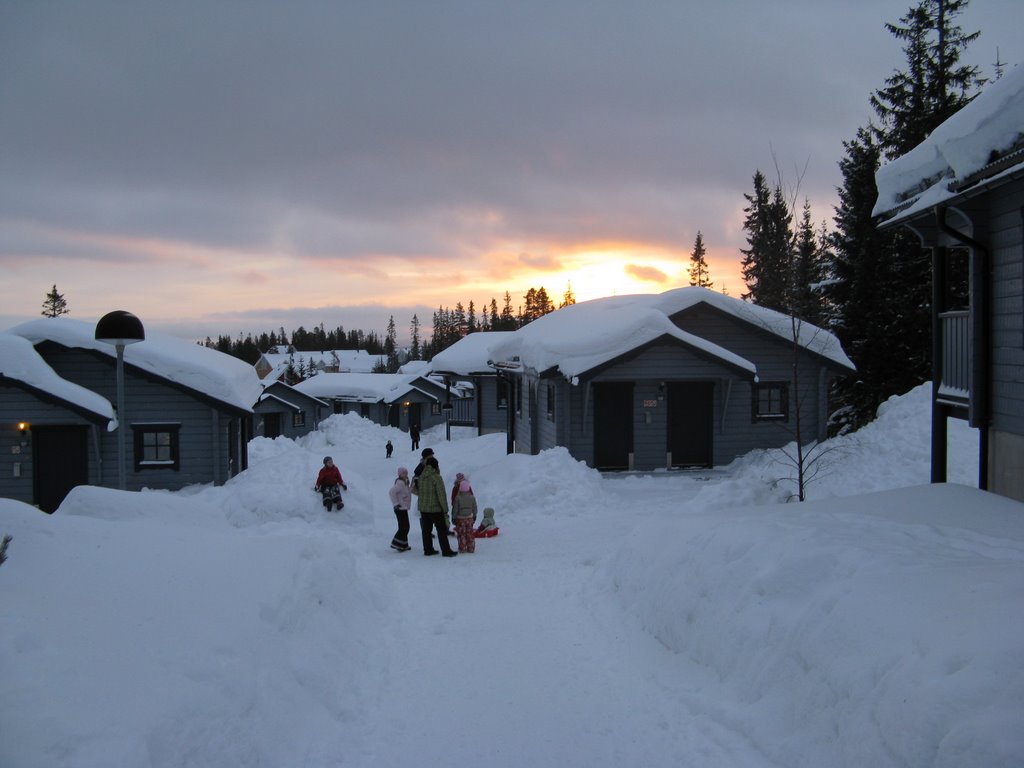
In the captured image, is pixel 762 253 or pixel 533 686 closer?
pixel 533 686

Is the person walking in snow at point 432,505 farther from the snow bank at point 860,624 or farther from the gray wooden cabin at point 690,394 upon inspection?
the gray wooden cabin at point 690,394

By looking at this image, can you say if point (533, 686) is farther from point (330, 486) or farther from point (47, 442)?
point (47, 442)

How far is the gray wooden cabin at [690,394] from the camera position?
21.0 m

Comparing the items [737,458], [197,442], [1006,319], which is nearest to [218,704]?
[1006,319]

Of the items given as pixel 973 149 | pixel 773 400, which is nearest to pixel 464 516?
pixel 973 149

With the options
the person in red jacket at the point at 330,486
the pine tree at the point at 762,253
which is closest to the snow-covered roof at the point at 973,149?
the person in red jacket at the point at 330,486

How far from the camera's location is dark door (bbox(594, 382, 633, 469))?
21391 millimetres

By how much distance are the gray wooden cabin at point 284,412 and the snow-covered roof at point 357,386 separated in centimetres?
330

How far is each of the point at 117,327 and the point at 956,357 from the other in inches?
537

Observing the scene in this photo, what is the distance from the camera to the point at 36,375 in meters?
19.0

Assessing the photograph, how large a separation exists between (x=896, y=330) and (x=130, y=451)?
26491 mm

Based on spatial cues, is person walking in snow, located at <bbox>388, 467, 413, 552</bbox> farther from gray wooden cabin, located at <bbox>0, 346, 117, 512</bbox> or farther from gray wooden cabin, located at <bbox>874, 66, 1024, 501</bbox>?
gray wooden cabin, located at <bbox>0, 346, 117, 512</bbox>

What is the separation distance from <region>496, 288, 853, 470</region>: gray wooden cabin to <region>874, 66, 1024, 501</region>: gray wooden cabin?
9.77m

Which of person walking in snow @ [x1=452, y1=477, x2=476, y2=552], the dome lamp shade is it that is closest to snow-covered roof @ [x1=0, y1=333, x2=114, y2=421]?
the dome lamp shade
